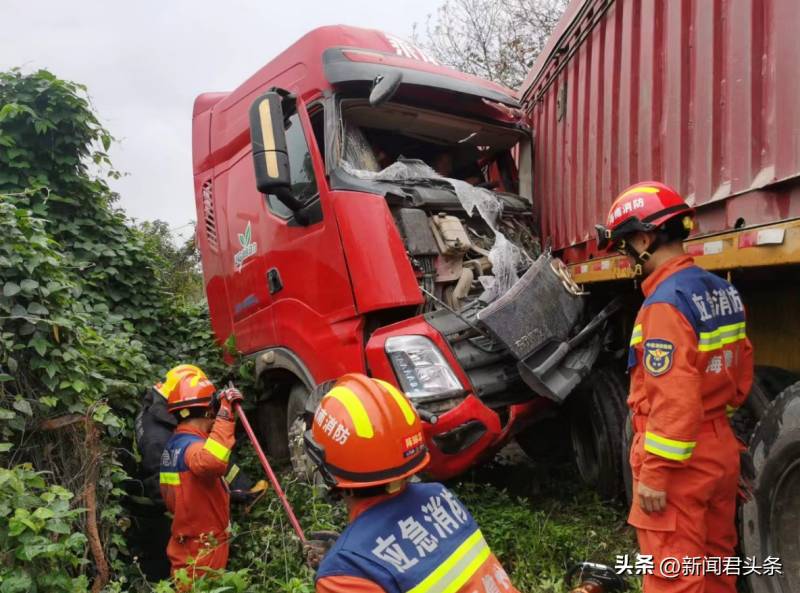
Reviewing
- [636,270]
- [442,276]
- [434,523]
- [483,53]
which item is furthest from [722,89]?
[483,53]

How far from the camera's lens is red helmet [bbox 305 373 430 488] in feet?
4.84

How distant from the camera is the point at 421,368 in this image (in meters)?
2.94

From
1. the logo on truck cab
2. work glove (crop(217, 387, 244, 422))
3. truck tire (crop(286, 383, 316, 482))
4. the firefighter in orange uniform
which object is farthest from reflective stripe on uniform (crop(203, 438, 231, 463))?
the logo on truck cab

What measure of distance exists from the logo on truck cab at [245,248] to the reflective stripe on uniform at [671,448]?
289 cm

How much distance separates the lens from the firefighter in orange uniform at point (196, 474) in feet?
10.1

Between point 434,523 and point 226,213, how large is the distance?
357cm

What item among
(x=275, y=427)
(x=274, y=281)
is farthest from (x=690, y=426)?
(x=275, y=427)

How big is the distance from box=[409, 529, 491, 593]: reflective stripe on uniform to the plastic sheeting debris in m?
1.84

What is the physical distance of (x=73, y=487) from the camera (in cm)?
287

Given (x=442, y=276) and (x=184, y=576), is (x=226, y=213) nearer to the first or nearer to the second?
(x=442, y=276)

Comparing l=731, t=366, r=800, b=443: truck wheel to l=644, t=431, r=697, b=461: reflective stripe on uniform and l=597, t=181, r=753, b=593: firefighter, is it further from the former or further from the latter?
l=644, t=431, r=697, b=461: reflective stripe on uniform

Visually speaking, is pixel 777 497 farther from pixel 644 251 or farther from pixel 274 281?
pixel 274 281

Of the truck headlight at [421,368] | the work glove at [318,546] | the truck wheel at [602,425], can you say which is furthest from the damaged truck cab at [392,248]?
the work glove at [318,546]

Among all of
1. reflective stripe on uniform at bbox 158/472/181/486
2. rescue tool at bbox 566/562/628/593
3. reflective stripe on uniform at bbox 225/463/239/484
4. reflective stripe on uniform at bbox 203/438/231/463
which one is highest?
reflective stripe on uniform at bbox 203/438/231/463
